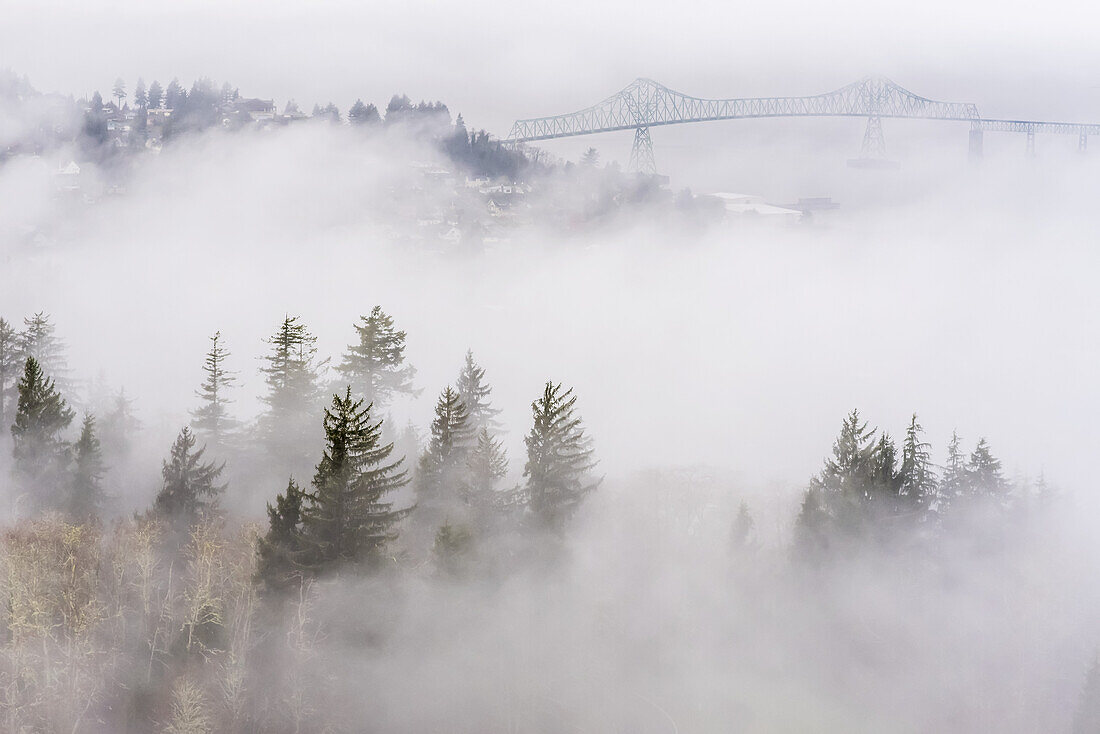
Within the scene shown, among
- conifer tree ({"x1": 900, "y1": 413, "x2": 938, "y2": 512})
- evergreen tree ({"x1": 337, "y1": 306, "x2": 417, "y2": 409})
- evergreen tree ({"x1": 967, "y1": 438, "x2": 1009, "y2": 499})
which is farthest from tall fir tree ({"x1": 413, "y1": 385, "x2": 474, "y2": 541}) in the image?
evergreen tree ({"x1": 967, "y1": 438, "x2": 1009, "y2": 499})

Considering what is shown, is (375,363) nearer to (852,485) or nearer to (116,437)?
(116,437)

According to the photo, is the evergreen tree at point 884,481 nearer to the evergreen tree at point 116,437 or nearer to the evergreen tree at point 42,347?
the evergreen tree at point 116,437

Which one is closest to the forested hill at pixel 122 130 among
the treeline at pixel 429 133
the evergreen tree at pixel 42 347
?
the treeline at pixel 429 133

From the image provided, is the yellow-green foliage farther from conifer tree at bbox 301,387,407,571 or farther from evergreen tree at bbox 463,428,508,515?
evergreen tree at bbox 463,428,508,515

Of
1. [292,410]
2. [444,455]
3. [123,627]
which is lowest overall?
[123,627]

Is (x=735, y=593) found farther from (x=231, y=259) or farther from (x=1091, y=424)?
(x=231, y=259)

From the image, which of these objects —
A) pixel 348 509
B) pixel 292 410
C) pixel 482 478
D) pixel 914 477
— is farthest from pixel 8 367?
pixel 914 477

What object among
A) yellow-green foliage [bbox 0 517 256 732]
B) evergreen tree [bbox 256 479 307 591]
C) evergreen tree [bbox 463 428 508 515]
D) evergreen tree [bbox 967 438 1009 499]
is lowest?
yellow-green foliage [bbox 0 517 256 732]

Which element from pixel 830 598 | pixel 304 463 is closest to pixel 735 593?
pixel 830 598
